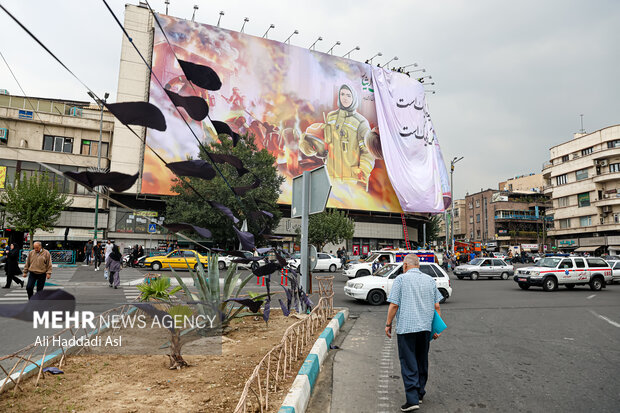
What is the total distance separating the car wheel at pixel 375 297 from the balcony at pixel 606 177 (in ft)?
184

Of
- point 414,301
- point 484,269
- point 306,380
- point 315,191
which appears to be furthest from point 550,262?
point 306,380

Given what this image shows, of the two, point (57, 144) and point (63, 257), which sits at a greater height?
point (57, 144)

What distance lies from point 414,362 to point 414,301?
61 cm

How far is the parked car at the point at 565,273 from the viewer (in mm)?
Result: 17547

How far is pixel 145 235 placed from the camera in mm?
39469

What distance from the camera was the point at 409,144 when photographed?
48688mm

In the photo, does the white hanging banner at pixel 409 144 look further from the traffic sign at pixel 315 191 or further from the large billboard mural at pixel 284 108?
the traffic sign at pixel 315 191

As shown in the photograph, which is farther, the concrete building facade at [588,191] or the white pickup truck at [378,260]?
the concrete building facade at [588,191]

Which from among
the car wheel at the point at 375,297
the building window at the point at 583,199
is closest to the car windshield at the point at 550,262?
the car wheel at the point at 375,297

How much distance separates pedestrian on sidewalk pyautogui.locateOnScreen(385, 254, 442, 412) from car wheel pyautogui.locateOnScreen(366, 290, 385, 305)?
8.04 metres

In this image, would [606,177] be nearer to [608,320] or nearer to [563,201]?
[563,201]

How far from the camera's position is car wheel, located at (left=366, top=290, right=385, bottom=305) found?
12328mm

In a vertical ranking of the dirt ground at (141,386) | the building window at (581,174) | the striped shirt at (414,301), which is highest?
the building window at (581,174)

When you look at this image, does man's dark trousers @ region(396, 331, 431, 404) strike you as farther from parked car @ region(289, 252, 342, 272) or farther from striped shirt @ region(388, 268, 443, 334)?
parked car @ region(289, 252, 342, 272)
